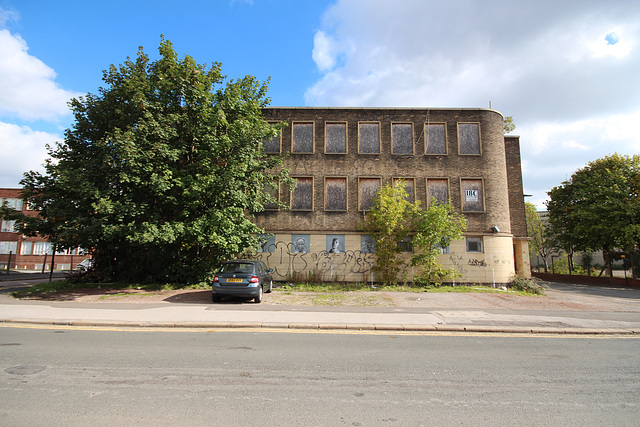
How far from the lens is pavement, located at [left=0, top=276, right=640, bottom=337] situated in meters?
8.64

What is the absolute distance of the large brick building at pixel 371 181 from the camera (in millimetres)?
19734

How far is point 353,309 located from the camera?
37.1 feet

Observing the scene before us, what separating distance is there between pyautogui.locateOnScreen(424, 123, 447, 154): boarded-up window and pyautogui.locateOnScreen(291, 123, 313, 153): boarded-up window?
22.9ft

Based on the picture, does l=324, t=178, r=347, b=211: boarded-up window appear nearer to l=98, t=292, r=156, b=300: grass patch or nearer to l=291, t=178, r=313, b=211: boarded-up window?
l=291, t=178, r=313, b=211: boarded-up window

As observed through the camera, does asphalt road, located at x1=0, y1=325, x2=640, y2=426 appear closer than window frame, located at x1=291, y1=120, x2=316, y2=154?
Yes

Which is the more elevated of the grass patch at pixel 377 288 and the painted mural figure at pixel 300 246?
the painted mural figure at pixel 300 246

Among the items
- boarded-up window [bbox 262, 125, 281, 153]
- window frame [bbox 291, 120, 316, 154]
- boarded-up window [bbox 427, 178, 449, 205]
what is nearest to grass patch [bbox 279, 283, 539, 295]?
boarded-up window [bbox 427, 178, 449, 205]

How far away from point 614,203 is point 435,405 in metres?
30.8

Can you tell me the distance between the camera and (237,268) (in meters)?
12.5

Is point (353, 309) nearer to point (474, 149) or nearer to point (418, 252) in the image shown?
point (418, 252)

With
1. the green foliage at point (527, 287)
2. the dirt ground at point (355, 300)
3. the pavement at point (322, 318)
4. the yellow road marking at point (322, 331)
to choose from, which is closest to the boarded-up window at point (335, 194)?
the dirt ground at point (355, 300)

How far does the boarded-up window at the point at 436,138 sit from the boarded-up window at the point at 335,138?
493 centimetres

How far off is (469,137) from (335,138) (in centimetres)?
809

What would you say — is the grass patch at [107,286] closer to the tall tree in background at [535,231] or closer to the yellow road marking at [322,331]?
the yellow road marking at [322,331]
